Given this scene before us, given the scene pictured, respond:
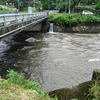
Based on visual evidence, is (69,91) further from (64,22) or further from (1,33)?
(64,22)

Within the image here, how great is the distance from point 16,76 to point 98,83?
2.45m

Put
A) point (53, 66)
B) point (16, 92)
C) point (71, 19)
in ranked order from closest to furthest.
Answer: point (16, 92) < point (53, 66) < point (71, 19)

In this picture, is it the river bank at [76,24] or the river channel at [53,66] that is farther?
the river bank at [76,24]

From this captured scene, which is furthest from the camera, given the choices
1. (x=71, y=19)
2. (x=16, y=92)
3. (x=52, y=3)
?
(x=52, y=3)

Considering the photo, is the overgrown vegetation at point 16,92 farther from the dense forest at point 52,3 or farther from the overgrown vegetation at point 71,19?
the dense forest at point 52,3

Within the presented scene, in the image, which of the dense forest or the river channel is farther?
the dense forest

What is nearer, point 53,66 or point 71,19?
point 53,66

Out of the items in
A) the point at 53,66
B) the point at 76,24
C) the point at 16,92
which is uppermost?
the point at 16,92

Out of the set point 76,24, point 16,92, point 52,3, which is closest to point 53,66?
point 16,92

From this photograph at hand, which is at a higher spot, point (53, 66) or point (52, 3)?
point (52, 3)

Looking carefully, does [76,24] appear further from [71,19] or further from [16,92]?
[16,92]

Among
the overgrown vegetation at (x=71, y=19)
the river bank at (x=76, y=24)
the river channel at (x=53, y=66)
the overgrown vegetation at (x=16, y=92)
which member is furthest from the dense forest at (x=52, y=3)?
the overgrown vegetation at (x=16, y=92)

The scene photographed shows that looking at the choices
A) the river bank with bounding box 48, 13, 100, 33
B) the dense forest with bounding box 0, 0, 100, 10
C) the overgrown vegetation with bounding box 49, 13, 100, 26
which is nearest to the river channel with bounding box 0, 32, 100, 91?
the river bank with bounding box 48, 13, 100, 33

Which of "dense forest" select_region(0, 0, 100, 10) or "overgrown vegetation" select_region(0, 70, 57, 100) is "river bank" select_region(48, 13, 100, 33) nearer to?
"dense forest" select_region(0, 0, 100, 10)
